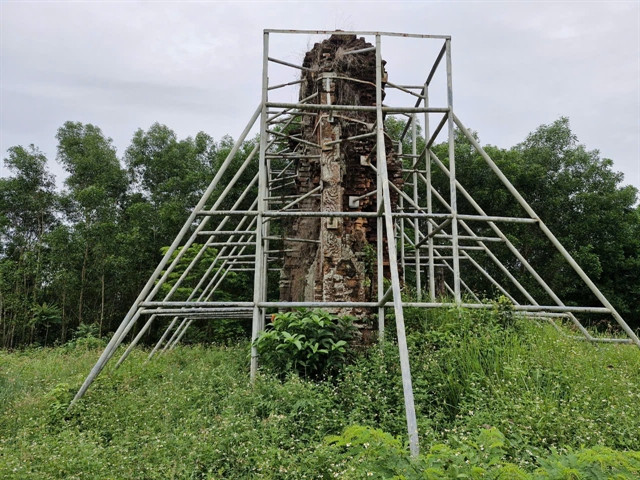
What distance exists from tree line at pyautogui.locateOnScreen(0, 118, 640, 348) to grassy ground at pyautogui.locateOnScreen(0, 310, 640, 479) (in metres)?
14.8

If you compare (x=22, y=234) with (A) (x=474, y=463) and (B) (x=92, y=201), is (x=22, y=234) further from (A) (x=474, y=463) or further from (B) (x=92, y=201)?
(A) (x=474, y=463)

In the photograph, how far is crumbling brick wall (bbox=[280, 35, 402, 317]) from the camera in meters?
7.42

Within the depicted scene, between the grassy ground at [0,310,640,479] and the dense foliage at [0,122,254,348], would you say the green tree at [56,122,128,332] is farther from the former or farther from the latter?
the grassy ground at [0,310,640,479]

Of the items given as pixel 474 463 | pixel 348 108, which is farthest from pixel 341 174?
pixel 474 463

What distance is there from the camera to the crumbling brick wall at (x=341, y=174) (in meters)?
7.42

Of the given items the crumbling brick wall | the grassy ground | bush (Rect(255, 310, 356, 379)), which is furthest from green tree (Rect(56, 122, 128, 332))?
bush (Rect(255, 310, 356, 379))

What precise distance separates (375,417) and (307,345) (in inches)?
52.9

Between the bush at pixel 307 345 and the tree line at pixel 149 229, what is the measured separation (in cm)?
1526

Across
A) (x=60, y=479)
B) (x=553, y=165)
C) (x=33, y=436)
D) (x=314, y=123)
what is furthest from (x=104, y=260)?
(x=553, y=165)

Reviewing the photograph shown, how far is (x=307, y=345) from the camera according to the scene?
19.4ft

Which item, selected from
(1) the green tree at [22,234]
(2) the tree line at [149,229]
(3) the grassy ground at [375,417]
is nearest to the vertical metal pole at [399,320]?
(3) the grassy ground at [375,417]

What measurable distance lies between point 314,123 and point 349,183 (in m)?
2.19

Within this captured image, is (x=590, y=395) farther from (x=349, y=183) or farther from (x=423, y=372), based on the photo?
(x=349, y=183)

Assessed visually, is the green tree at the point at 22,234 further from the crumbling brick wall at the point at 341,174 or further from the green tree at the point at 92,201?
the crumbling brick wall at the point at 341,174
